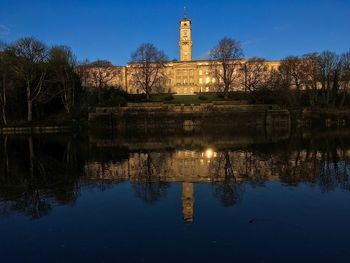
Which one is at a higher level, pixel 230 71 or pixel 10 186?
pixel 230 71

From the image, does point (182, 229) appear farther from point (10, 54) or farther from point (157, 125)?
point (10, 54)

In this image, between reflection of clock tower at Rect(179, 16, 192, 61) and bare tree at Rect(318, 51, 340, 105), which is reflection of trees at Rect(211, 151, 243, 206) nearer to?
bare tree at Rect(318, 51, 340, 105)

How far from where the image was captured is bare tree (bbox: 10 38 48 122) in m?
55.6

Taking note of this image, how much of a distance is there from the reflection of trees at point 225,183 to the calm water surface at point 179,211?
0.03m

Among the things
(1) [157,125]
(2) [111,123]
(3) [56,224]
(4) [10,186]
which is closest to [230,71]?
(1) [157,125]

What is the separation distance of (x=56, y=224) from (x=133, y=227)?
2073mm

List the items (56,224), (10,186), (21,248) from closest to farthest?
1. (21,248)
2. (56,224)
3. (10,186)

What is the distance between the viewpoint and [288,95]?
219ft

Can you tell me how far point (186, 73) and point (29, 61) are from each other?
205 feet

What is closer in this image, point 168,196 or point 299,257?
point 299,257

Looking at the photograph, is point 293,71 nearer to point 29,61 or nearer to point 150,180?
point 29,61

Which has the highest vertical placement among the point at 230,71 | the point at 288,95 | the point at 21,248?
the point at 230,71

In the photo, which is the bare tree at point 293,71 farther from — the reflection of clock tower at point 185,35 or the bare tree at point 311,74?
the reflection of clock tower at point 185,35

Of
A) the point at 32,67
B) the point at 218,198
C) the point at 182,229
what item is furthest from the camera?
the point at 32,67
